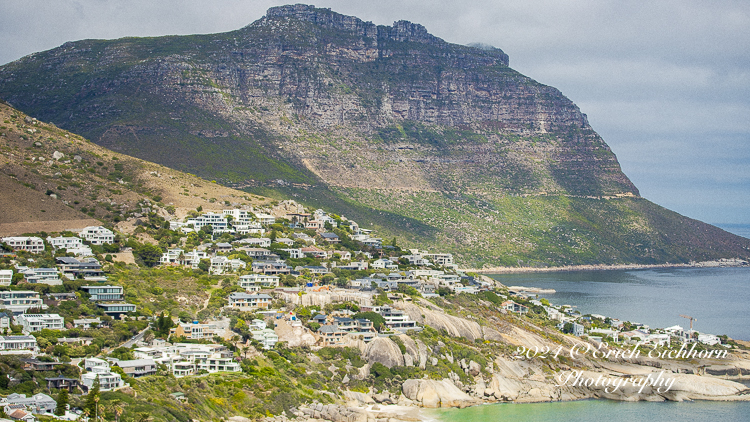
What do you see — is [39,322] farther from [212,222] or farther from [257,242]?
[212,222]

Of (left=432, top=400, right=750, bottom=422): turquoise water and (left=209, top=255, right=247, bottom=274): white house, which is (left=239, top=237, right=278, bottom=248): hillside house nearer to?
(left=209, top=255, right=247, bottom=274): white house

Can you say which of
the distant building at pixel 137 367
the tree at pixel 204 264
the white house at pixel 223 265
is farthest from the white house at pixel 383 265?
the distant building at pixel 137 367

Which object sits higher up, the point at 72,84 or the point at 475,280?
the point at 72,84

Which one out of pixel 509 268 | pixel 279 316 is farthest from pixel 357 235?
pixel 509 268

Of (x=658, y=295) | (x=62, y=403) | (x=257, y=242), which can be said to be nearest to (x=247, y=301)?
(x=257, y=242)

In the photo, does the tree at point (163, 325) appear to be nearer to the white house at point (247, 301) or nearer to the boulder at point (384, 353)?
the white house at point (247, 301)

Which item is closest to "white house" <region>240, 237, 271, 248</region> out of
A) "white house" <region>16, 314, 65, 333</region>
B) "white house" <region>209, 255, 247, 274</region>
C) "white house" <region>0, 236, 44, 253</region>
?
"white house" <region>209, 255, 247, 274</region>

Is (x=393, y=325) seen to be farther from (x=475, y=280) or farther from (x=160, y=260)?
(x=475, y=280)
